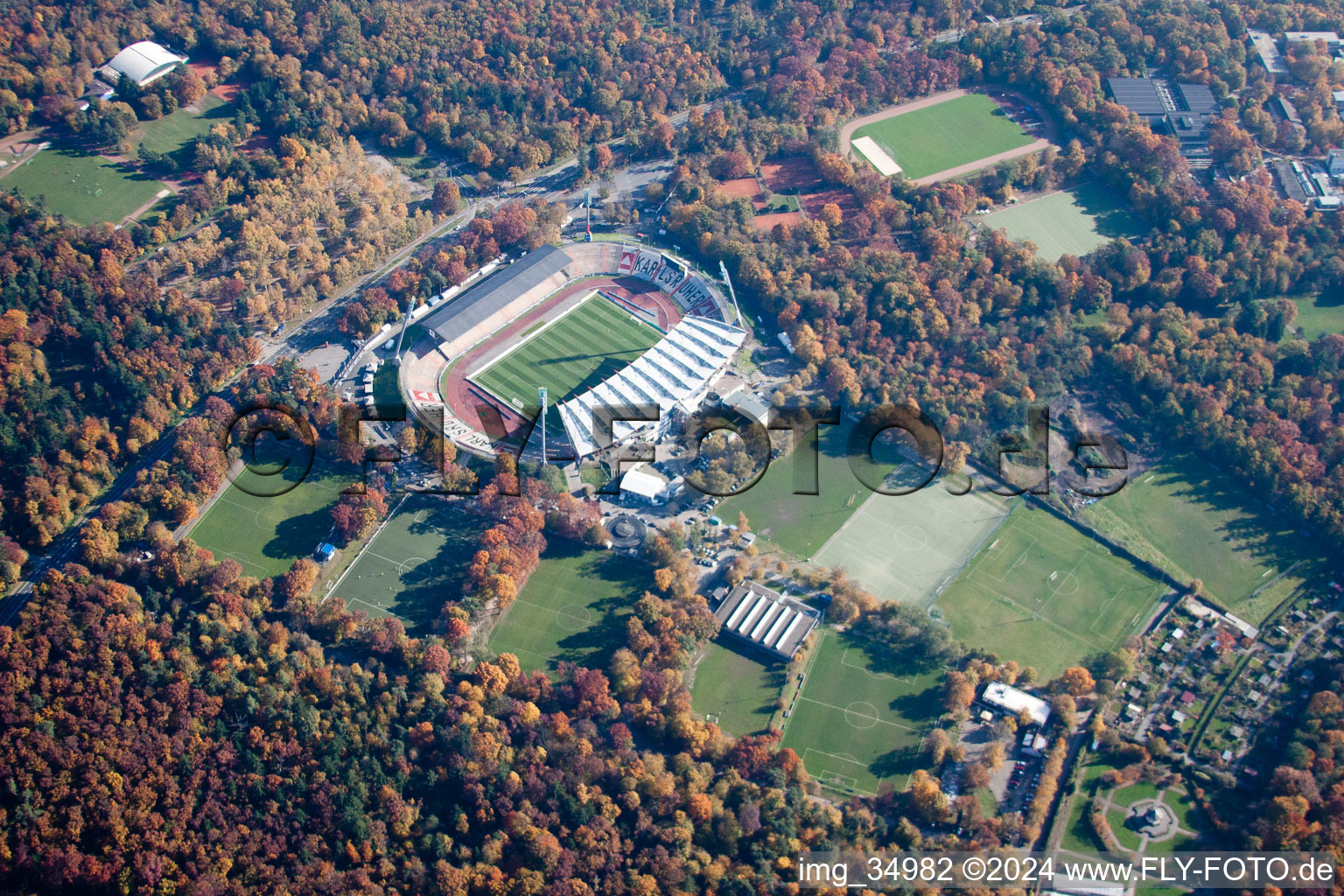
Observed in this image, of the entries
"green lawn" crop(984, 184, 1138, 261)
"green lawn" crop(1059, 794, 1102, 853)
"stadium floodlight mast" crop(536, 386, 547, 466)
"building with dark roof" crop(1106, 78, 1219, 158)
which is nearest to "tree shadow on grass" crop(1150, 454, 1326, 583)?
"green lawn" crop(984, 184, 1138, 261)

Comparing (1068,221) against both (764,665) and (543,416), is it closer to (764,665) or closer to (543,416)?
(543,416)

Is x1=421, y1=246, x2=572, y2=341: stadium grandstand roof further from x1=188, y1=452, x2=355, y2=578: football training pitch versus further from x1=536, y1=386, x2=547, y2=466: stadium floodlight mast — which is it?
x1=188, y1=452, x2=355, y2=578: football training pitch

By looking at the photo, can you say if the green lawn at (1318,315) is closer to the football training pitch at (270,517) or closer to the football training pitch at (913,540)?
the football training pitch at (913,540)

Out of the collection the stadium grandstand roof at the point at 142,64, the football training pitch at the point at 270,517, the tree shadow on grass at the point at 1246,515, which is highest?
the stadium grandstand roof at the point at 142,64

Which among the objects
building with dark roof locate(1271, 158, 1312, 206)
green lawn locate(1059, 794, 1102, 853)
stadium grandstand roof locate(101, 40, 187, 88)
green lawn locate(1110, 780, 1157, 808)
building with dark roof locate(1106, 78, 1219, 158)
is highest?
building with dark roof locate(1106, 78, 1219, 158)

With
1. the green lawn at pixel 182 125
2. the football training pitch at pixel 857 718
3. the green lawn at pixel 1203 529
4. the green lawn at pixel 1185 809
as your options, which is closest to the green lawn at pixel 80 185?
the green lawn at pixel 182 125

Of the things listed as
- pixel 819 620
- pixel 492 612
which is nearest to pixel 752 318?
pixel 819 620
